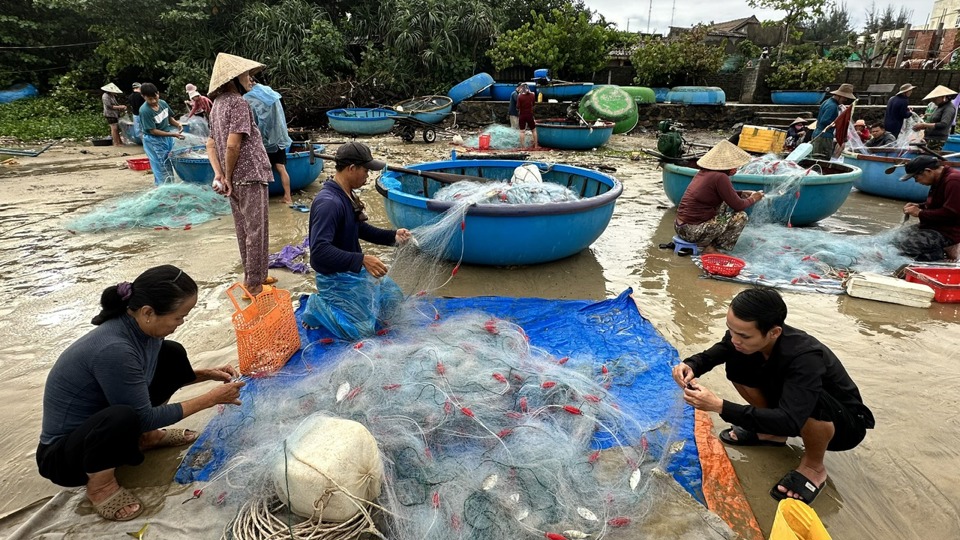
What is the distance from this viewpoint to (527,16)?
20.6 meters

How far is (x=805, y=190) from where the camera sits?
19.5 feet

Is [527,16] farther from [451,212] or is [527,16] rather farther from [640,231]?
[451,212]

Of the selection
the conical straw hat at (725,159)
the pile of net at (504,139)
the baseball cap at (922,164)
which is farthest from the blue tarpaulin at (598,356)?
the pile of net at (504,139)

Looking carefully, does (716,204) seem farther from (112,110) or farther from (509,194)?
(112,110)

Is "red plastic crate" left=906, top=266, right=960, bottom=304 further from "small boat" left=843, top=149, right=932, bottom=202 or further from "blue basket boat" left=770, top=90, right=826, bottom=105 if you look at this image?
"blue basket boat" left=770, top=90, right=826, bottom=105

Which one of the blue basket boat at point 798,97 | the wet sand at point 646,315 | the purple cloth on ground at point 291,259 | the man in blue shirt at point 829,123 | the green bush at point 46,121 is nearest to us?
the wet sand at point 646,315

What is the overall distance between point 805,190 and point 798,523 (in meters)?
5.29

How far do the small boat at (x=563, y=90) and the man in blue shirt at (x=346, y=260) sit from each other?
44.8ft

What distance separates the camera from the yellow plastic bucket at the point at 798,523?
1.76 meters

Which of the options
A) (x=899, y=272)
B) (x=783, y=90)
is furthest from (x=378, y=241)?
(x=783, y=90)

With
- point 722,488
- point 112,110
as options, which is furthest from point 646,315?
point 112,110

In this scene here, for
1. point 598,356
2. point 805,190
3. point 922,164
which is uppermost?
point 922,164

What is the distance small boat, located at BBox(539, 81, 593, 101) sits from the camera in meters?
15.9

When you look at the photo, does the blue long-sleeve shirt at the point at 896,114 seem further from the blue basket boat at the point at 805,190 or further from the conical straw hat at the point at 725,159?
the conical straw hat at the point at 725,159
